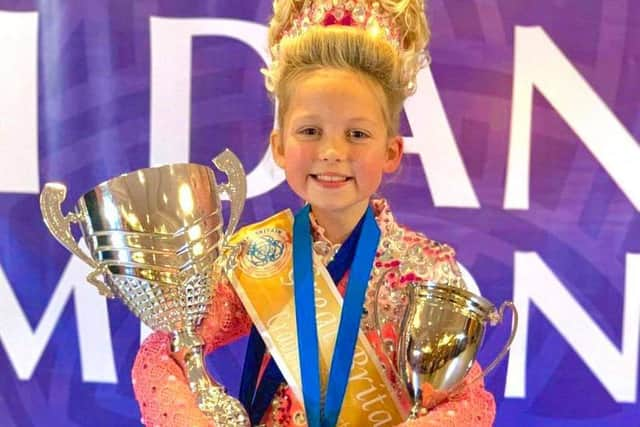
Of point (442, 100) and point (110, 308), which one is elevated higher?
point (442, 100)

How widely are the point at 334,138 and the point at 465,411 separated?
0.39 m

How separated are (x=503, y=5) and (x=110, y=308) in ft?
3.68

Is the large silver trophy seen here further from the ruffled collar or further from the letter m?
the letter m

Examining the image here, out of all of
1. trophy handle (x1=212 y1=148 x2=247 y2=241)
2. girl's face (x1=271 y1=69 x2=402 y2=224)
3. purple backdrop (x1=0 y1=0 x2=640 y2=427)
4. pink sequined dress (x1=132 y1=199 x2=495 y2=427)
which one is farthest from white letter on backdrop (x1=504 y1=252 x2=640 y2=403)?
trophy handle (x1=212 y1=148 x2=247 y2=241)

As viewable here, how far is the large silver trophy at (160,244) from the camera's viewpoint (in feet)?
2.82

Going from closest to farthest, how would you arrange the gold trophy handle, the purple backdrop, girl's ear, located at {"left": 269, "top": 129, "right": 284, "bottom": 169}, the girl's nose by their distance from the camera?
the gold trophy handle, the girl's nose, girl's ear, located at {"left": 269, "top": 129, "right": 284, "bottom": 169}, the purple backdrop

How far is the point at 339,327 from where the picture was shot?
3.33 feet

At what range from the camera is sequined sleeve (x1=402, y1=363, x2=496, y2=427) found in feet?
2.96

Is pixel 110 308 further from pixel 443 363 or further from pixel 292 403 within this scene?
pixel 443 363

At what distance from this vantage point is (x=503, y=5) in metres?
1.62

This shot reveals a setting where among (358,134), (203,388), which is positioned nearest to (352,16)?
(358,134)

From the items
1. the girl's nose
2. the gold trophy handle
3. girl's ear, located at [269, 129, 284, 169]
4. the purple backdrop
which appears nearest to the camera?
the gold trophy handle

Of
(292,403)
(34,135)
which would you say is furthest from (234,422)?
(34,135)

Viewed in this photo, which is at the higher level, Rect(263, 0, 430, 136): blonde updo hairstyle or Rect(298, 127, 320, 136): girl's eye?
Rect(263, 0, 430, 136): blonde updo hairstyle
